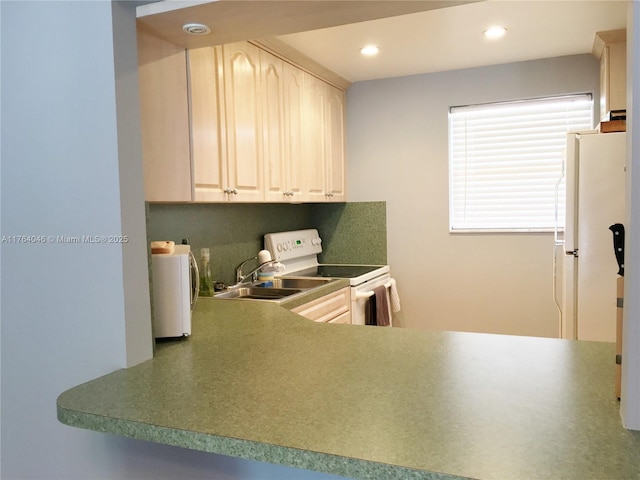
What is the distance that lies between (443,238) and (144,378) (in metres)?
2.77

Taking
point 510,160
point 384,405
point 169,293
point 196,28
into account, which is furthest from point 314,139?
point 384,405

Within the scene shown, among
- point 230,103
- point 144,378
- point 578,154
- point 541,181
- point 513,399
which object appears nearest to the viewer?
point 513,399

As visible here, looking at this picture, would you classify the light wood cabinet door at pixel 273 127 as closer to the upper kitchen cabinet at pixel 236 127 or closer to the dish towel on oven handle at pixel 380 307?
the upper kitchen cabinet at pixel 236 127

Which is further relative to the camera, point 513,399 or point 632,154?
point 513,399

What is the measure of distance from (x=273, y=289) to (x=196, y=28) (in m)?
1.62

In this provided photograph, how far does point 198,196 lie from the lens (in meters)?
2.12

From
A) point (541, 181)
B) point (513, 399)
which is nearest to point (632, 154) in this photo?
point (513, 399)

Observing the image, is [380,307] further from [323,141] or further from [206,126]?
[206,126]

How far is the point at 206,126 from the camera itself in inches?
85.9

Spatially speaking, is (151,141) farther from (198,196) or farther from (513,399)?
(513,399)

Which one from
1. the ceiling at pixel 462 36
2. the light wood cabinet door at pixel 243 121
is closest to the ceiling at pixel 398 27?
the ceiling at pixel 462 36

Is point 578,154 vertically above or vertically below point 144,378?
above

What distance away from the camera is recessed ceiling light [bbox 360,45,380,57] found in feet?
9.69

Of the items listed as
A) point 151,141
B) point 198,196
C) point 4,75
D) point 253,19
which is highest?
point 253,19
